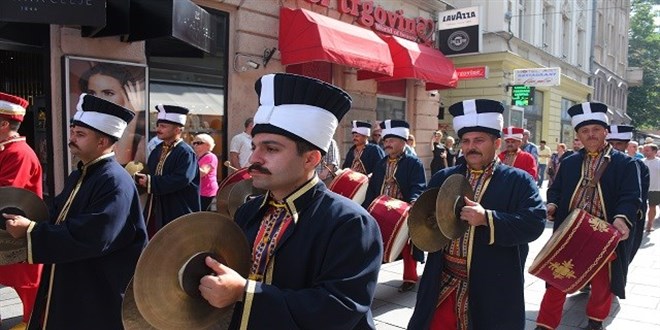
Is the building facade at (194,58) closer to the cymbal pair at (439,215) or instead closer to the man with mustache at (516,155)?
the man with mustache at (516,155)

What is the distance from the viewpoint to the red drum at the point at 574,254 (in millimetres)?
3961

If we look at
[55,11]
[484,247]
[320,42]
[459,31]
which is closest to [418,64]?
[459,31]

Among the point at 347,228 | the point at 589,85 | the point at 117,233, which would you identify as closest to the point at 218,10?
the point at 117,233

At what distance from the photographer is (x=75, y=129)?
10.8ft

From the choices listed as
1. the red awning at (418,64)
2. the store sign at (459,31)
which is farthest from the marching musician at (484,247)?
the store sign at (459,31)

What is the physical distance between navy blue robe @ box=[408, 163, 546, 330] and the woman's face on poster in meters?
5.68

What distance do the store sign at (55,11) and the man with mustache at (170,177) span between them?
55.0 inches

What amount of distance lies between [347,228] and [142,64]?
6873mm

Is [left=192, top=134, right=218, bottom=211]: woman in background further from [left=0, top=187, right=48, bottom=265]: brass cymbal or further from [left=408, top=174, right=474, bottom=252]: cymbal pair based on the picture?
[left=408, top=174, right=474, bottom=252]: cymbal pair

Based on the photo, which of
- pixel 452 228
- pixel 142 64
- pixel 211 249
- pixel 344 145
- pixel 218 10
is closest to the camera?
pixel 211 249

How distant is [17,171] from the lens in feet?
13.5

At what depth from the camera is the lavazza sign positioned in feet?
37.8

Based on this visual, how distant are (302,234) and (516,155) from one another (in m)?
7.34

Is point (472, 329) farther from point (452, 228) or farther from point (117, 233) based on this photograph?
point (117, 233)
